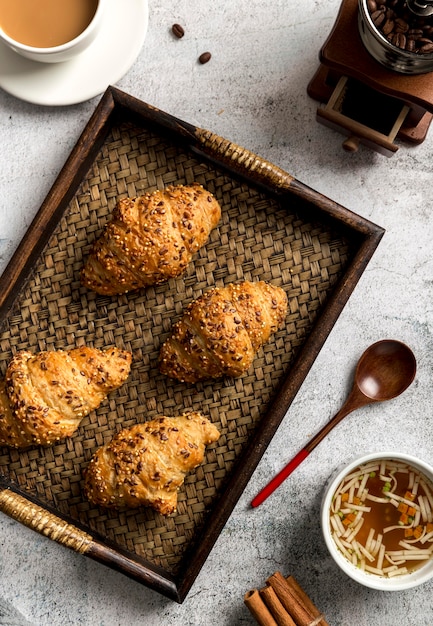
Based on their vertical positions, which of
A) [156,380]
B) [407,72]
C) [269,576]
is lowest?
[269,576]

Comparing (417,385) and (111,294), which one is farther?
(417,385)

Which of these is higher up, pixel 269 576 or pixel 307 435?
pixel 307 435

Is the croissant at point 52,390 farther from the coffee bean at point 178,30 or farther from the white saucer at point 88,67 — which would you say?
the coffee bean at point 178,30

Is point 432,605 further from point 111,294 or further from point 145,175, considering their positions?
point 145,175

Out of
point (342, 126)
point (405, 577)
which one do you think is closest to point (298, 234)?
point (342, 126)

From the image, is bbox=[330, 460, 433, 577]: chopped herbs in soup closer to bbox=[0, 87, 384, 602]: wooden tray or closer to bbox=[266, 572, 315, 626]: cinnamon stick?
bbox=[266, 572, 315, 626]: cinnamon stick

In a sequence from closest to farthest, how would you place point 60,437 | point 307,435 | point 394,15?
point 394,15 → point 60,437 → point 307,435

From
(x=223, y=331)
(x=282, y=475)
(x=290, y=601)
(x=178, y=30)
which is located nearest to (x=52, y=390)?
(x=223, y=331)
